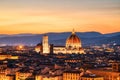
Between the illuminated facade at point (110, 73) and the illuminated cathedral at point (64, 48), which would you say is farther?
the illuminated cathedral at point (64, 48)

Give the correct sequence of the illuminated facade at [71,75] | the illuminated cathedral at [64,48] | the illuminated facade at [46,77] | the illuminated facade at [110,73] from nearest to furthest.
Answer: the illuminated facade at [46,77], the illuminated facade at [71,75], the illuminated facade at [110,73], the illuminated cathedral at [64,48]

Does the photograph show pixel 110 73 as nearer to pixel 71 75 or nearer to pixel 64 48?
pixel 71 75

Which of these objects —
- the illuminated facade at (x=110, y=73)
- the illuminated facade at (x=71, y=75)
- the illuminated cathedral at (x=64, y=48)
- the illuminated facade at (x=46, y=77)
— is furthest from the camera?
the illuminated cathedral at (x=64, y=48)

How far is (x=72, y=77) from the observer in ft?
178

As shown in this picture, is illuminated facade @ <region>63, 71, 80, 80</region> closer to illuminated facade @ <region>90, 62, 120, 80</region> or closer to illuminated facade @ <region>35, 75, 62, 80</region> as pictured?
illuminated facade @ <region>35, 75, 62, 80</region>

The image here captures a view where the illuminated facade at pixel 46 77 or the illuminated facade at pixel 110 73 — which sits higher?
the illuminated facade at pixel 110 73

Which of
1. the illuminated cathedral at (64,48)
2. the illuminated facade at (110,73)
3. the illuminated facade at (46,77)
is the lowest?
the illuminated facade at (46,77)

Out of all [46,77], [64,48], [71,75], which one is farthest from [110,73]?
[64,48]

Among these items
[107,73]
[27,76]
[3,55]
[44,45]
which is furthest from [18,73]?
[44,45]

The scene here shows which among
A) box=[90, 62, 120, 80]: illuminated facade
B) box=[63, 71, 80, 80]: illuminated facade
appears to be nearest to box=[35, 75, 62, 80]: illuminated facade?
box=[63, 71, 80, 80]: illuminated facade

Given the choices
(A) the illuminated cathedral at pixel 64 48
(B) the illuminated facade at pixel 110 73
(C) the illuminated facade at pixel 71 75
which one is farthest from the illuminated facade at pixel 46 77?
(A) the illuminated cathedral at pixel 64 48

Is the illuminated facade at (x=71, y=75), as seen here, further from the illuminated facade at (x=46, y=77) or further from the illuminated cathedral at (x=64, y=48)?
the illuminated cathedral at (x=64, y=48)

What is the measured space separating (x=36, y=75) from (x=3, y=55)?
41.9 meters

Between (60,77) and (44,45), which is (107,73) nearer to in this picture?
(60,77)
